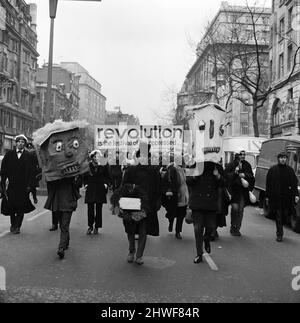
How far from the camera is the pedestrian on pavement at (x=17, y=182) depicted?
29.8ft

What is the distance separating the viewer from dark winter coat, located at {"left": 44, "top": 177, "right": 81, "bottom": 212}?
7.34 meters

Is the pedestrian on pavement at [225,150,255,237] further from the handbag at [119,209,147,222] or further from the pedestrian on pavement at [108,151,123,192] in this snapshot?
the pedestrian on pavement at [108,151,123,192]

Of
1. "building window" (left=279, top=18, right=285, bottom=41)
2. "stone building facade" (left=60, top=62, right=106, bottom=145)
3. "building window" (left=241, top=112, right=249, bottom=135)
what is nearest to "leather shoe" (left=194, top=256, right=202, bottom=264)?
"building window" (left=279, top=18, right=285, bottom=41)

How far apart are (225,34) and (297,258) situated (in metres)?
24.8

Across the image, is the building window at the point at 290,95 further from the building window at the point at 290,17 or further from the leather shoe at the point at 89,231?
the leather shoe at the point at 89,231

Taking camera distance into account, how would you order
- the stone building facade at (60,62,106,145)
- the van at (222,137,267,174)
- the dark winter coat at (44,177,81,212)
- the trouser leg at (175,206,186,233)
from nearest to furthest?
the dark winter coat at (44,177,81,212) < the trouser leg at (175,206,186,233) < the van at (222,137,267,174) < the stone building facade at (60,62,106,145)

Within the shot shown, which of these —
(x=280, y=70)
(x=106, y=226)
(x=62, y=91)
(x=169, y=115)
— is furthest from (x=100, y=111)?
(x=106, y=226)

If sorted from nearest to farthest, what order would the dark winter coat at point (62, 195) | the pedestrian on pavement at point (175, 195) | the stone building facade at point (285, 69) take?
1. the dark winter coat at point (62, 195)
2. the pedestrian on pavement at point (175, 195)
3. the stone building facade at point (285, 69)

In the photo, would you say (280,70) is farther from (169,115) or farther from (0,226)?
(0,226)

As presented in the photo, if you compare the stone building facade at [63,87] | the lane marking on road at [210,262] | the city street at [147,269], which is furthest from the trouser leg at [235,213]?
the stone building facade at [63,87]

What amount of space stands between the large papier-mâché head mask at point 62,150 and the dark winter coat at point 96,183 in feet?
6.17

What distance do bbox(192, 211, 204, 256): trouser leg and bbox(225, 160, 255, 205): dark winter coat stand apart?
292 centimetres

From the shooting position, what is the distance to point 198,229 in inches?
284

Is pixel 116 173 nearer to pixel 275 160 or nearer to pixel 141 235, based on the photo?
pixel 275 160
